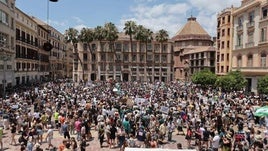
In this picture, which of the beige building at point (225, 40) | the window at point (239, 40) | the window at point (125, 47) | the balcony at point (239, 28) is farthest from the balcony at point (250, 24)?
the window at point (125, 47)

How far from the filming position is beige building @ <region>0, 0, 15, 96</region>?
43031 mm

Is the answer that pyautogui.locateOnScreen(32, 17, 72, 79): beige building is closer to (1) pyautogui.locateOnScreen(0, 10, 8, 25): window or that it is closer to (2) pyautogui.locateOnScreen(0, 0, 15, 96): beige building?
(2) pyautogui.locateOnScreen(0, 0, 15, 96): beige building

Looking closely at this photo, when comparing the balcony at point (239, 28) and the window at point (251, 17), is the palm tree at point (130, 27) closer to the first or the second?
the balcony at point (239, 28)

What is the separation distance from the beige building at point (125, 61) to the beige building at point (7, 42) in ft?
128

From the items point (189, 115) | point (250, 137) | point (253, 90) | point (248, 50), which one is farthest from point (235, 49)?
point (250, 137)

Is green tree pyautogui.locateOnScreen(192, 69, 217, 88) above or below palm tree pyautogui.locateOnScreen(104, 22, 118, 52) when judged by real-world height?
below

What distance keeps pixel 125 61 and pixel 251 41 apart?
1864 inches

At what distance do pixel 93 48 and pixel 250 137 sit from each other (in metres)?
74.6

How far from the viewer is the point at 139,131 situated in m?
16.8

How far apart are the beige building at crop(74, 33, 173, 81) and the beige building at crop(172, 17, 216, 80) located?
18.7ft

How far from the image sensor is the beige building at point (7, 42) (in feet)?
141

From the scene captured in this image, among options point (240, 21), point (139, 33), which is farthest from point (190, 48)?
point (240, 21)

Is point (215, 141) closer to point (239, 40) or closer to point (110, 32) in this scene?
point (239, 40)

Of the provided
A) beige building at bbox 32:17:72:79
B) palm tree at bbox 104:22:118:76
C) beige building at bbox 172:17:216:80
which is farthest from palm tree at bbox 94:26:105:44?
beige building at bbox 172:17:216:80
